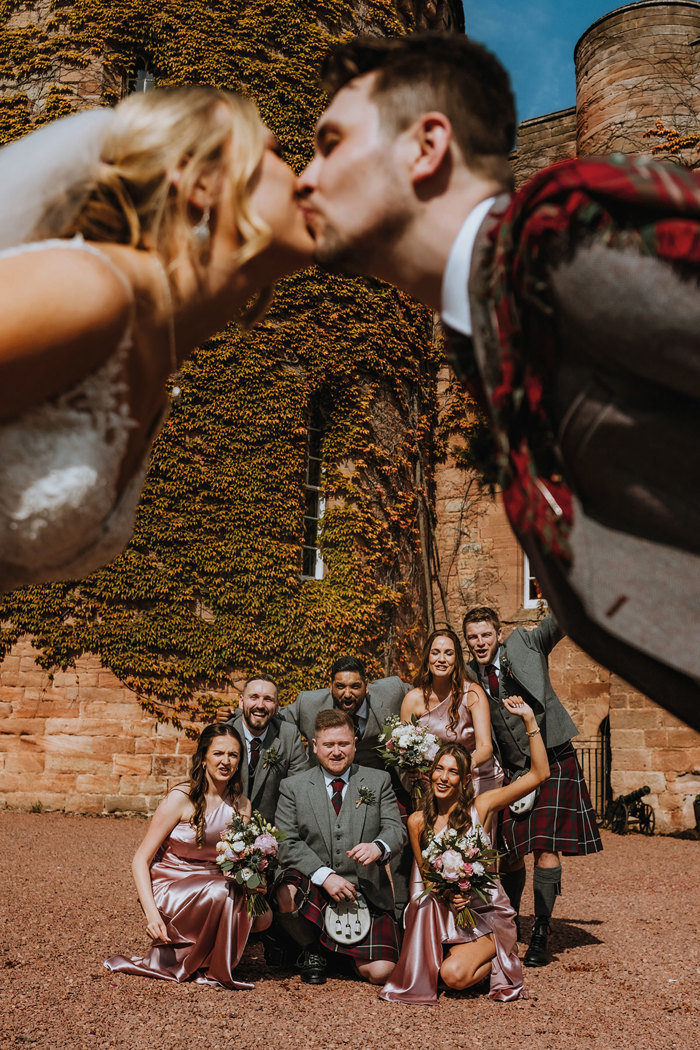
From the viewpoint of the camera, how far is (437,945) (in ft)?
17.4

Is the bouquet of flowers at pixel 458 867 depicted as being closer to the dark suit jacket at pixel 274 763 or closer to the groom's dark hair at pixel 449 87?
the dark suit jacket at pixel 274 763

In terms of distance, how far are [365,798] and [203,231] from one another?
4763mm

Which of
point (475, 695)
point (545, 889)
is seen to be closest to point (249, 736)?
point (475, 695)

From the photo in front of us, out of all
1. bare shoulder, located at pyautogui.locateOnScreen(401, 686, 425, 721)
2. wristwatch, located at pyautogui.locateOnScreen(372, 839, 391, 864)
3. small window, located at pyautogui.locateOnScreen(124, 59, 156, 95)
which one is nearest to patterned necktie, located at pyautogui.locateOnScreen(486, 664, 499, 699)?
bare shoulder, located at pyautogui.locateOnScreen(401, 686, 425, 721)

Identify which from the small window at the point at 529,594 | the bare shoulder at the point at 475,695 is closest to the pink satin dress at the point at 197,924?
the bare shoulder at the point at 475,695

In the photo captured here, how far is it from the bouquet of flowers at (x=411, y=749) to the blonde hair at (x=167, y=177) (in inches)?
184

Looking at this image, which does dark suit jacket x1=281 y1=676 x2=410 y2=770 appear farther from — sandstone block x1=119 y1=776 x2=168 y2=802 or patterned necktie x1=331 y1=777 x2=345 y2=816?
sandstone block x1=119 y1=776 x2=168 y2=802

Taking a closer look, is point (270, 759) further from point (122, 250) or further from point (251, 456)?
point (251, 456)

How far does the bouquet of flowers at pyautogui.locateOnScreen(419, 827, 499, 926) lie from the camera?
5.16m

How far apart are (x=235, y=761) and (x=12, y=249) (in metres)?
4.83

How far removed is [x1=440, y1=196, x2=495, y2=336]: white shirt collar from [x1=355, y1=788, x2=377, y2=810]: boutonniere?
4.75 metres

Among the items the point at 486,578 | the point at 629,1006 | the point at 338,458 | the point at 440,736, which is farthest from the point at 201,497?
the point at 629,1006

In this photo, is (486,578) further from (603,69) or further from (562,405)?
(562,405)

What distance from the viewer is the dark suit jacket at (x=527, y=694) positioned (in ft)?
20.5
